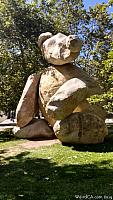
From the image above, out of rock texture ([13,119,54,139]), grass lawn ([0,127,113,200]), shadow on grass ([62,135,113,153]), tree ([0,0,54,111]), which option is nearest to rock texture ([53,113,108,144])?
shadow on grass ([62,135,113,153])

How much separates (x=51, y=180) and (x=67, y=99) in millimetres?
3642

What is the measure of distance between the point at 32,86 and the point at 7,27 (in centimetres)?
534

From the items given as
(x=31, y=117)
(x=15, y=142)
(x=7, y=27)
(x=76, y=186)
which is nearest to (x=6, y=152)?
(x=15, y=142)

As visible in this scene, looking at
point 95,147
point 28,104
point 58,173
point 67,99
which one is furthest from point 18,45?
point 58,173

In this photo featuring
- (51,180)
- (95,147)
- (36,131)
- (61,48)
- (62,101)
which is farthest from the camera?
(36,131)

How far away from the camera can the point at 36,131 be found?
1351 cm

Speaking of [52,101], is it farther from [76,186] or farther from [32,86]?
[76,186]

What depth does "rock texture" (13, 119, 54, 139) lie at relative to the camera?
13469 mm

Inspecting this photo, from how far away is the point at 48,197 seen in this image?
6.32 metres

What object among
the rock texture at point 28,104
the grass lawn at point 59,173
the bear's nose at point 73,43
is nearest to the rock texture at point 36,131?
the rock texture at point 28,104

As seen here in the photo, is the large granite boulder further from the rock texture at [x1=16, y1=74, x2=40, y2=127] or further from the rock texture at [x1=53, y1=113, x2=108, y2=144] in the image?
the rock texture at [x1=53, y1=113, x2=108, y2=144]

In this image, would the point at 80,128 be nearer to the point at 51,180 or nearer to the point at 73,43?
the point at 73,43

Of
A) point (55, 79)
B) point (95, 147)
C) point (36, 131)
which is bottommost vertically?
point (95, 147)

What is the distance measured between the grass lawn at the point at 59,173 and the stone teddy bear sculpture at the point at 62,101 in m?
0.57
